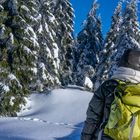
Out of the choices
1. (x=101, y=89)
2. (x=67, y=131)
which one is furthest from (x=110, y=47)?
(x=101, y=89)

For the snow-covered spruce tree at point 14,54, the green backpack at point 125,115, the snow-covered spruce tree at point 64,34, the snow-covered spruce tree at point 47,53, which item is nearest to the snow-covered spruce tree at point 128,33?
the snow-covered spruce tree at point 64,34

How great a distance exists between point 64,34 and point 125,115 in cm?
4134

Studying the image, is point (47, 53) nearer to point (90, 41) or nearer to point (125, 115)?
point (90, 41)

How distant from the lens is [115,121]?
4.65 metres

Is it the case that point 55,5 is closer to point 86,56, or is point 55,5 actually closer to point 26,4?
point 86,56

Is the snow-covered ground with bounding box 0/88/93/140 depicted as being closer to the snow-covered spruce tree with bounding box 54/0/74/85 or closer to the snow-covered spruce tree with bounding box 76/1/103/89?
the snow-covered spruce tree with bounding box 54/0/74/85

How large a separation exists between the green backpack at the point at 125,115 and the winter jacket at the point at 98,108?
236mm

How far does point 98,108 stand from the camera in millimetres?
5113

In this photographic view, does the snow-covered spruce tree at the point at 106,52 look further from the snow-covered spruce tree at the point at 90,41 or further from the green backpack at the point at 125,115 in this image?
the green backpack at the point at 125,115

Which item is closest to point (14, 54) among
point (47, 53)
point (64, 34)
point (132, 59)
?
point (47, 53)

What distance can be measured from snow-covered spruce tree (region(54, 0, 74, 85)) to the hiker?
38748 mm

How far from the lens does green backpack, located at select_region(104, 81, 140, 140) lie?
450 cm

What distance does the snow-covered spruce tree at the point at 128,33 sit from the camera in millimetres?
43469

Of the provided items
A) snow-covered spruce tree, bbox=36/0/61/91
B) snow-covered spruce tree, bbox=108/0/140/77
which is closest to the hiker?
snow-covered spruce tree, bbox=36/0/61/91
